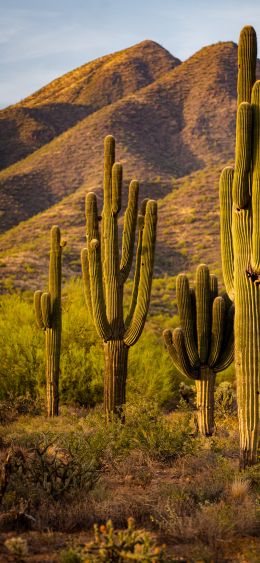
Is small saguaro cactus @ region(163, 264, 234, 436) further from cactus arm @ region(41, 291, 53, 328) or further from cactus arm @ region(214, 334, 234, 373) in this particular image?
cactus arm @ region(41, 291, 53, 328)

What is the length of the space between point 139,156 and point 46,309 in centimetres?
4385

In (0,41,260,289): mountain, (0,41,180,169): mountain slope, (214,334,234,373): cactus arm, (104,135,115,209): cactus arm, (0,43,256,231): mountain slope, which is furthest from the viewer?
(0,41,180,169): mountain slope

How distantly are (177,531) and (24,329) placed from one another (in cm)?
1150

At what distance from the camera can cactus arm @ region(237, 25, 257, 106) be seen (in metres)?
8.78

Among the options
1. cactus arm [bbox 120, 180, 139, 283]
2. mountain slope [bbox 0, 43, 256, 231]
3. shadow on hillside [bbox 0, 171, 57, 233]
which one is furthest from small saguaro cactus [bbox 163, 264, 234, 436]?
mountain slope [bbox 0, 43, 256, 231]

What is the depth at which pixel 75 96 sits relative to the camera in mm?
79500

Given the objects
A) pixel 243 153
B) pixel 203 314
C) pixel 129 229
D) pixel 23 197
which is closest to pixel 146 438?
pixel 203 314

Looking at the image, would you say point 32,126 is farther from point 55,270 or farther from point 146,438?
point 146,438

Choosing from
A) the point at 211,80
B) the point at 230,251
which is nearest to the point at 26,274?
the point at 230,251

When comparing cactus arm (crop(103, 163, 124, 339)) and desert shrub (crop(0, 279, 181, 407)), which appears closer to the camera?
cactus arm (crop(103, 163, 124, 339))

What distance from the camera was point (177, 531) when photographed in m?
6.51

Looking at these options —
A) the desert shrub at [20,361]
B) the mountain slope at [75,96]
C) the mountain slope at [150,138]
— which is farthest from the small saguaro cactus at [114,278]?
the mountain slope at [75,96]

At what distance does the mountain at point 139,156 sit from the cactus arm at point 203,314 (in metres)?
20.7

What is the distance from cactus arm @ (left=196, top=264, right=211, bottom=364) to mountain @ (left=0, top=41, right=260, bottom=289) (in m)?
20.7
